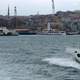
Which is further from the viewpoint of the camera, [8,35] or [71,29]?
[71,29]

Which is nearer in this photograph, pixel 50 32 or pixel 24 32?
pixel 50 32

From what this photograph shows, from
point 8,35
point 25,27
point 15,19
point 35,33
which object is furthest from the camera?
point 15,19

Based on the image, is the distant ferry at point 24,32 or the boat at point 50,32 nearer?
the boat at point 50,32

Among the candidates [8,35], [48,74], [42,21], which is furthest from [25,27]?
[48,74]

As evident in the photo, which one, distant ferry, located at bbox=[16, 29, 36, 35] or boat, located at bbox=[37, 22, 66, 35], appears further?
distant ferry, located at bbox=[16, 29, 36, 35]

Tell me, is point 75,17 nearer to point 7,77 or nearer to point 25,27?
point 25,27

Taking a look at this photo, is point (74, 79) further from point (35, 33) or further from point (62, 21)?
point (62, 21)

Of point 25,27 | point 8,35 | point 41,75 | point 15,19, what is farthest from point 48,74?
point 15,19

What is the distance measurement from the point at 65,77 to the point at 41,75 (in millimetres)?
1511

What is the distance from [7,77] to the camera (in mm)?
21328

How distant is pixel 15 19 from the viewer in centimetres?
19975

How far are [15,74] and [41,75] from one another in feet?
4.86

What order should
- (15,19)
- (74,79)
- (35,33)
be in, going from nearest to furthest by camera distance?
1. (74,79)
2. (35,33)
3. (15,19)

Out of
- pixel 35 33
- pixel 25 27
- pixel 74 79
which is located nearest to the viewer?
pixel 74 79
